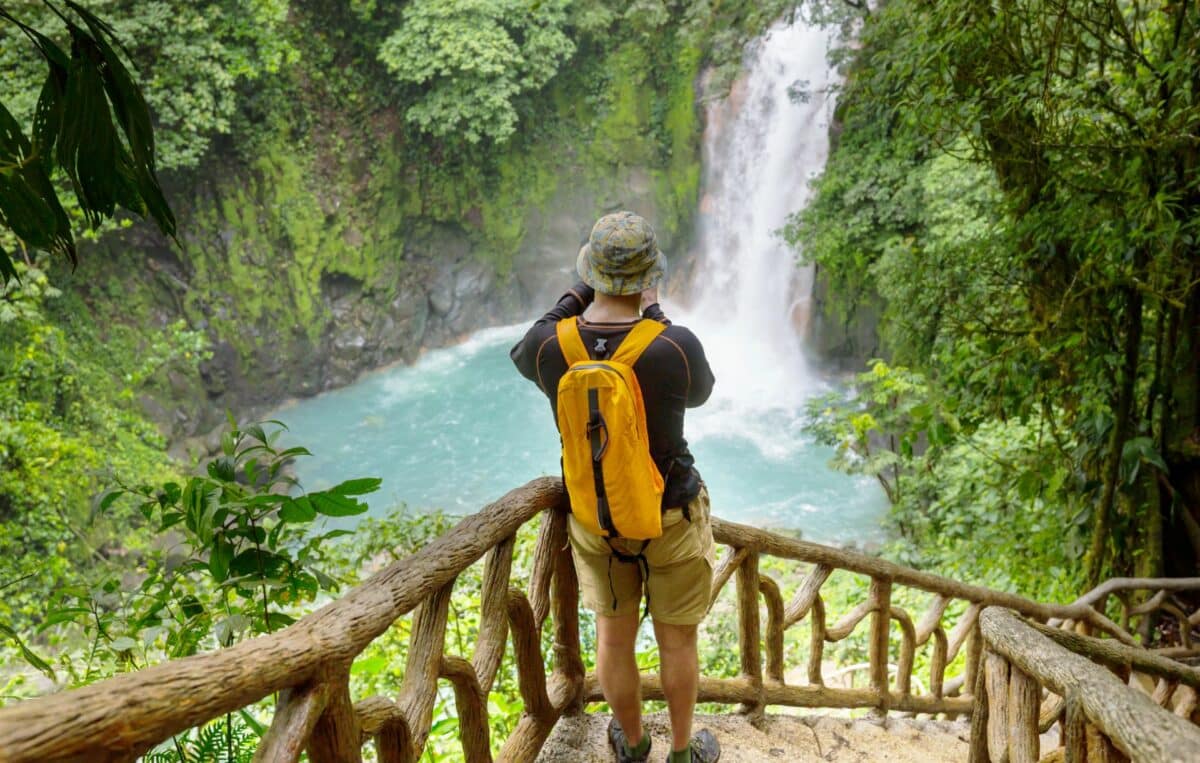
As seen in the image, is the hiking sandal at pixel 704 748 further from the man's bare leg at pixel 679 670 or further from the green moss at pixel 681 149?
the green moss at pixel 681 149

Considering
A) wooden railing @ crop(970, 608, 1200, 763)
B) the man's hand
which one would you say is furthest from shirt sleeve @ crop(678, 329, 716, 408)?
wooden railing @ crop(970, 608, 1200, 763)

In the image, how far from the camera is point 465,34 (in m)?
13.5

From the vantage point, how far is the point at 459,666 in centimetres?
152

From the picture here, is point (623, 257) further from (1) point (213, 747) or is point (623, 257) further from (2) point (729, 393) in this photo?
(2) point (729, 393)

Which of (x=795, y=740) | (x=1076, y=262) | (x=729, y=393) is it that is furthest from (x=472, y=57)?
(x=795, y=740)

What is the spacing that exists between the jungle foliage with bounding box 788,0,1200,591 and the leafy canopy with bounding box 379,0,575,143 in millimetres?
10522

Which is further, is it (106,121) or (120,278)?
(120,278)

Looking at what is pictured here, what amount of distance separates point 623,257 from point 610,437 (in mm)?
371

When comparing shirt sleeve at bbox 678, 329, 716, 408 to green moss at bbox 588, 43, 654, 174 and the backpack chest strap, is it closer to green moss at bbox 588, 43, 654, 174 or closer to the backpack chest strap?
the backpack chest strap

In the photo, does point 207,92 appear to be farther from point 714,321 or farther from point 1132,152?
point 1132,152

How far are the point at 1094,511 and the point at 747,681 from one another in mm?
2610

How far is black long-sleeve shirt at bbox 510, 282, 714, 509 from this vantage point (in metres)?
1.61

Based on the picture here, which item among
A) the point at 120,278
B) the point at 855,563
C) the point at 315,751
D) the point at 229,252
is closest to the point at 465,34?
the point at 229,252

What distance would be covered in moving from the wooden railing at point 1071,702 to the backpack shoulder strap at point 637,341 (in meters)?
0.89
